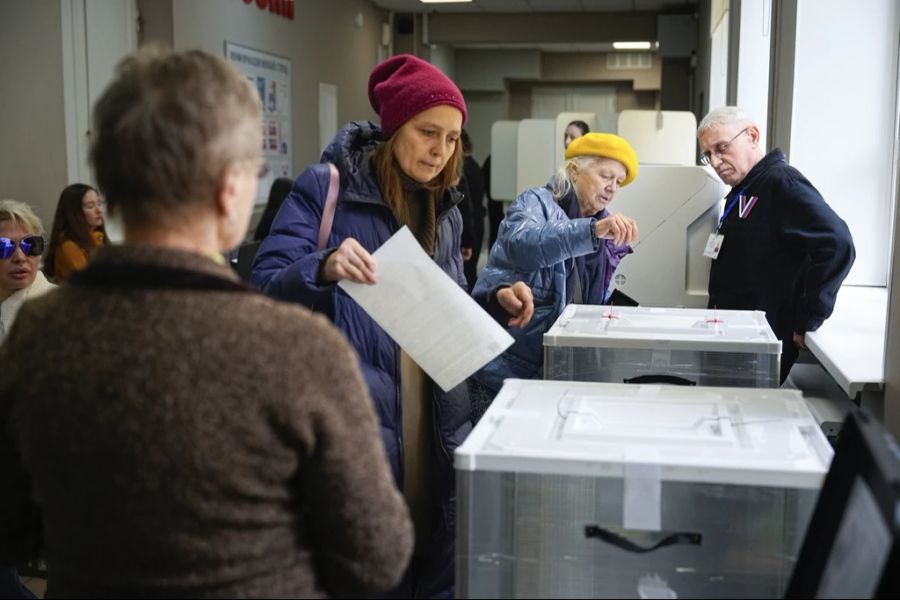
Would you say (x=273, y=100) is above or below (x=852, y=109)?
above

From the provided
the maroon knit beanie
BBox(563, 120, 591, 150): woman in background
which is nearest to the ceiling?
BBox(563, 120, 591, 150): woman in background

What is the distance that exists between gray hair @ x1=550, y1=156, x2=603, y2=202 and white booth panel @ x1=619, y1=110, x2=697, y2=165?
3490 millimetres

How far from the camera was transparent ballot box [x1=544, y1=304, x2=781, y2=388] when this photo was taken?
6.51 feet

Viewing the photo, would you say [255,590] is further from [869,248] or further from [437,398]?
[869,248]

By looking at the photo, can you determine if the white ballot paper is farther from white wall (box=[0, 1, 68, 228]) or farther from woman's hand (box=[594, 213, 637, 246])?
white wall (box=[0, 1, 68, 228])

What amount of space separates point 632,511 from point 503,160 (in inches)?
296

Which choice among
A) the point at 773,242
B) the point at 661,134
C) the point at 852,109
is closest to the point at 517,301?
the point at 773,242

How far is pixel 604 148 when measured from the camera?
2744 mm

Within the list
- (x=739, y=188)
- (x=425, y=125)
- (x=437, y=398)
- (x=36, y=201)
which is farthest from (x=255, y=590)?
(x=36, y=201)

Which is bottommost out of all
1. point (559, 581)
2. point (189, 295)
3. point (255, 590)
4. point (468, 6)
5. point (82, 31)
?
point (559, 581)

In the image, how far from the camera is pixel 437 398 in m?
1.93

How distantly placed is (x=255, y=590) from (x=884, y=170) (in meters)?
3.60

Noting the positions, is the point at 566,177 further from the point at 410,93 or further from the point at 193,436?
the point at 193,436

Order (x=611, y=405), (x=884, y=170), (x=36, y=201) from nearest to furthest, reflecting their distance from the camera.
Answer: (x=611, y=405), (x=884, y=170), (x=36, y=201)
